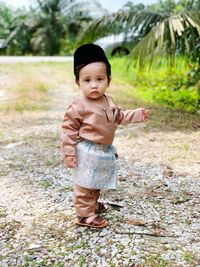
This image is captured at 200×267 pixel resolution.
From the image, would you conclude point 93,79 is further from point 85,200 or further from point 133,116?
point 85,200

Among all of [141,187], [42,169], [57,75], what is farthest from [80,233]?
[57,75]

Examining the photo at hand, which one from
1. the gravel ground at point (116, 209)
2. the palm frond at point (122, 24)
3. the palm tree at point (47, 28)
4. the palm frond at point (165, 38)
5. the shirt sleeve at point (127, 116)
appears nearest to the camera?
the gravel ground at point (116, 209)

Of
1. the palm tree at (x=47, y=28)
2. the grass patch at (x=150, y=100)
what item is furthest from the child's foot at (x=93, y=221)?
the palm tree at (x=47, y=28)

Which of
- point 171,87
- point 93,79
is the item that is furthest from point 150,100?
point 93,79

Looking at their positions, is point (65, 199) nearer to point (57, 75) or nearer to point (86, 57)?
point (86, 57)

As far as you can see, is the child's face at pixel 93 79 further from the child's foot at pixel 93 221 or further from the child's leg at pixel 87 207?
the child's foot at pixel 93 221

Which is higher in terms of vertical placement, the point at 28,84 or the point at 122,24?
the point at 122,24

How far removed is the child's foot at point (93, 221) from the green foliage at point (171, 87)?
462 cm

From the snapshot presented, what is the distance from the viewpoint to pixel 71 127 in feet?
9.04

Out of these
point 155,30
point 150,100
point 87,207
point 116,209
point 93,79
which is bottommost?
point 150,100

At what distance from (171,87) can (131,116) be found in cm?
731

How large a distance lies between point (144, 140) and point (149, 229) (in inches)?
98.5

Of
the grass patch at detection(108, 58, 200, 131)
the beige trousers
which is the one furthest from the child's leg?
the grass patch at detection(108, 58, 200, 131)

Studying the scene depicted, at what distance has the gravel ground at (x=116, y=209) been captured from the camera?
2713mm
